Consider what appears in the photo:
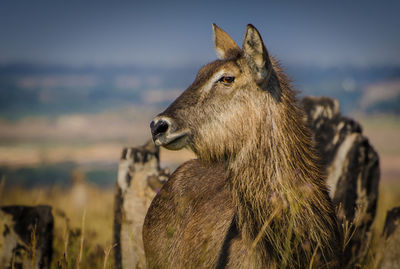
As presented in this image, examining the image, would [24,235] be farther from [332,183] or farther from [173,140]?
[332,183]

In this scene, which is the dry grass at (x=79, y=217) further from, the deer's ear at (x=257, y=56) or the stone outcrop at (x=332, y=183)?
the deer's ear at (x=257, y=56)

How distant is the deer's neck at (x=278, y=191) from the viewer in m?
3.42

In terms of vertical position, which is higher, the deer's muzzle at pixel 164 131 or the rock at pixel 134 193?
the deer's muzzle at pixel 164 131

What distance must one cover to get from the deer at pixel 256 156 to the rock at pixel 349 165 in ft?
6.83

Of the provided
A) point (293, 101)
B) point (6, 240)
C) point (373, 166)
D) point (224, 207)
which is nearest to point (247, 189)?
point (224, 207)

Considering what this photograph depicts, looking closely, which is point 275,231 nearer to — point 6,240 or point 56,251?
point 6,240

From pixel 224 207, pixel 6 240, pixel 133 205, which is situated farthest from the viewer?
pixel 133 205

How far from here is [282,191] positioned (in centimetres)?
346

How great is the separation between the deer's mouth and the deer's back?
40 cm

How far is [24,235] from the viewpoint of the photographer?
15.5 ft

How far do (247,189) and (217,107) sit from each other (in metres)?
0.77

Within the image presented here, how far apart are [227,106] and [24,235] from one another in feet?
9.57

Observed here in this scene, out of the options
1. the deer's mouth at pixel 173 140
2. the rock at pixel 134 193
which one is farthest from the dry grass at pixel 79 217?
the deer's mouth at pixel 173 140

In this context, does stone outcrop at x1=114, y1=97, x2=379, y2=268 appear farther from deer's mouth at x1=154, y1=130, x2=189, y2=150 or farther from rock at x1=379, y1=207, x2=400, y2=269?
deer's mouth at x1=154, y1=130, x2=189, y2=150
